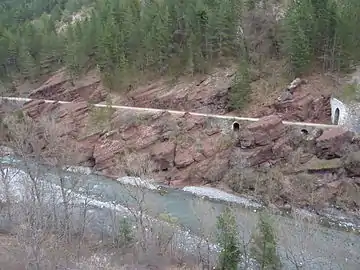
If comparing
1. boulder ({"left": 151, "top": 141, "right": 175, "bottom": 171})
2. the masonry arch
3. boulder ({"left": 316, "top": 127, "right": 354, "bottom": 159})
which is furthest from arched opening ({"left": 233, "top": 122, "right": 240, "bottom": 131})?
boulder ({"left": 316, "top": 127, "right": 354, "bottom": 159})

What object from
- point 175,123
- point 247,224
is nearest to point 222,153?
point 175,123

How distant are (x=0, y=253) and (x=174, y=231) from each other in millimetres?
12397

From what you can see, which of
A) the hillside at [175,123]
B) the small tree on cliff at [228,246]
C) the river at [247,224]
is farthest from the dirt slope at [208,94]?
the small tree on cliff at [228,246]

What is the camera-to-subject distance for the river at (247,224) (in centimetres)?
2997

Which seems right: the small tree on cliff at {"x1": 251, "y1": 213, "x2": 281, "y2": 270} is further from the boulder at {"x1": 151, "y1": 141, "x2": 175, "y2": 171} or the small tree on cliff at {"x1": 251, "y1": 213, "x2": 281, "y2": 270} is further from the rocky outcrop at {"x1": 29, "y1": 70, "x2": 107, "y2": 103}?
the rocky outcrop at {"x1": 29, "y1": 70, "x2": 107, "y2": 103}

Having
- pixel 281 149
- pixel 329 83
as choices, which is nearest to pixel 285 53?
pixel 329 83

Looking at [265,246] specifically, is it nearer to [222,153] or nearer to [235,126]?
[222,153]

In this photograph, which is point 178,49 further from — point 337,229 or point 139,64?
point 337,229

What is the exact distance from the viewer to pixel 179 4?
63.9 meters

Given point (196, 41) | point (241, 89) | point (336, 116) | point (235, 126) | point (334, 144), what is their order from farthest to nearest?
1. point (196, 41)
2. point (241, 89)
3. point (235, 126)
4. point (336, 116)
5. point (334, 144)

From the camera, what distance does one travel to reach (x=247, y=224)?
35812 mm

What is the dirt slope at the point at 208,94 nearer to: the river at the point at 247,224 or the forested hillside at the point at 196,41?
the forested hillside at the point at 196,41

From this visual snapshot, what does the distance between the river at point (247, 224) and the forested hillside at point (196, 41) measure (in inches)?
614

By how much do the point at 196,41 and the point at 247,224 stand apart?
29956 millimetres
